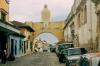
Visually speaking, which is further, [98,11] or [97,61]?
[98,11]

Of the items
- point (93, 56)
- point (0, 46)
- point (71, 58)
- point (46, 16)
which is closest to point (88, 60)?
point (93, 56)

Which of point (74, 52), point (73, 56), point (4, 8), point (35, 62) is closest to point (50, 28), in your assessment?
point (4, 8)

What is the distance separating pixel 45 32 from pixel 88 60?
97910mm

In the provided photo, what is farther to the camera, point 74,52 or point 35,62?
point 35,62

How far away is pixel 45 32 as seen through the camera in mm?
112375

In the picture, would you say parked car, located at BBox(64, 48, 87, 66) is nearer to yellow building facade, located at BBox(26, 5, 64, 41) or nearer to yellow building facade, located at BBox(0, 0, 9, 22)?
yellow building facade, located at BBox(0, 0, 9, 22)

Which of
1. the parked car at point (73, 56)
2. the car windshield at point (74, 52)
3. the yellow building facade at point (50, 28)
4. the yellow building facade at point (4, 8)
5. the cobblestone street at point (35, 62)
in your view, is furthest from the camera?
the yellow building facade at point (50, 28)

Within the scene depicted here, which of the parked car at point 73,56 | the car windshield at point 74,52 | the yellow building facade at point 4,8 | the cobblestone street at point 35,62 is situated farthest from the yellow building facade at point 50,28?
the parked car at point 73,56

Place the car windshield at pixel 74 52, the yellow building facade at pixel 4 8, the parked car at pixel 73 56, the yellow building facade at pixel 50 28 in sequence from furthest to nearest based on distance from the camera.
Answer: the yellow building facade at pixel 50 28, the yellow building facade at pixel 4 8, the car windshield at pixel 74 52, the parked car at pixel 73 56

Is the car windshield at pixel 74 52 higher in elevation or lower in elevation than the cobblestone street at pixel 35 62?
higher

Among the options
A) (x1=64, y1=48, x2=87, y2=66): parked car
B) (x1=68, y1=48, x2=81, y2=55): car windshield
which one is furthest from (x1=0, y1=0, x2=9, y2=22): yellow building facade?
(x1=64, y1=48, x2=87, y2=66): parked car

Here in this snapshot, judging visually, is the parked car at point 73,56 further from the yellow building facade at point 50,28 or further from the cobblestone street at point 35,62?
the yellow building facade at point 50,28

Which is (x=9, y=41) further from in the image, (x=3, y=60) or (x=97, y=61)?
(x=97, y=61)

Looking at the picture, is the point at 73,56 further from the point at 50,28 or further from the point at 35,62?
the point at 50,28
